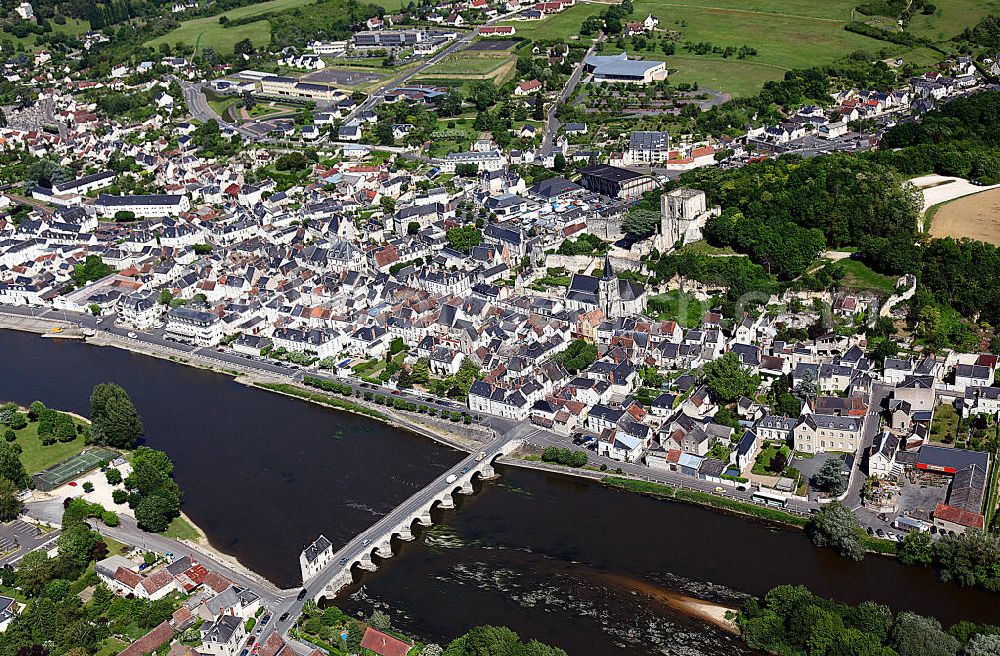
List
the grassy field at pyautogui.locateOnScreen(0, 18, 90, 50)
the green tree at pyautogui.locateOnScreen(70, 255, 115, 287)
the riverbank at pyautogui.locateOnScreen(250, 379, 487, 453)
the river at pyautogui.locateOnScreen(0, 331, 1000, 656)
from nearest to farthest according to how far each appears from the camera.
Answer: the river at pyautogui.locateOnScreen(0, 331, 1000, 656), the riverbank at pyautogui.locateOnScreen(250, 379, 487, 453), the green tree at pyautogui.locateOnScreen(70, 255, 115, 287), the grassy field at pyautogui.locateOnScreen(0, 18, 90, 50)

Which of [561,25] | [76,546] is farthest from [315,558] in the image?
[561,25]

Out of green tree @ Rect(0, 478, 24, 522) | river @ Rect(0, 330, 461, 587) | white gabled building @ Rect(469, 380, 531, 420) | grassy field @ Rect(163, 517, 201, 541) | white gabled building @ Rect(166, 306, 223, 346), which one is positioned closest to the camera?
grassy field @ Rect(163, 517, 201, 541)

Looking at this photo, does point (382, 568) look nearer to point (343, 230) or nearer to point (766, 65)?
point (343, 230)

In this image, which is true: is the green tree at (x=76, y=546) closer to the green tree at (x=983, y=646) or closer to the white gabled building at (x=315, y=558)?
the white gabled building at (x=315, y=558)

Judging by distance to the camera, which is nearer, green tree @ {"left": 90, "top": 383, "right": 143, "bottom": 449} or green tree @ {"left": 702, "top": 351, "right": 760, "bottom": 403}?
green tree @ {"left": 702, "top": 351, "right": 760, "bottom": 403}

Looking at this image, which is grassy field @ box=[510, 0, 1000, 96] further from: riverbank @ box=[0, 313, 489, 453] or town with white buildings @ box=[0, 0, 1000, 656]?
riverbank @ box=[0, 313, 489, 453]

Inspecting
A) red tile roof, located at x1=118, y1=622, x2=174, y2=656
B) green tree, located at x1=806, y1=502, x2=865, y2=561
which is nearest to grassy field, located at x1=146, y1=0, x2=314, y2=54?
red tile roof, located at x1=118, y1=622, x2=174, y2=656

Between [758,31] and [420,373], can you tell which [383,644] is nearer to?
[420,373]

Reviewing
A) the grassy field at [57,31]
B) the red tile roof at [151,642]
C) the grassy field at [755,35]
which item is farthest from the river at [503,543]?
the grassy field at [57,31]
